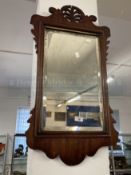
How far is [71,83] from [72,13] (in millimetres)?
357

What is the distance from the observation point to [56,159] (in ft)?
2.39

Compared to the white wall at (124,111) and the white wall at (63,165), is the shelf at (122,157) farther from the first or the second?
the white wall at (63,165)

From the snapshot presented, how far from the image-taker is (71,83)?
859mm

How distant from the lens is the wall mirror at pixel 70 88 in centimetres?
74

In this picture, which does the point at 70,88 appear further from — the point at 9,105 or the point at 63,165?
the point at 9,105

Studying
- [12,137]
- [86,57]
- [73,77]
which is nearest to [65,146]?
[73,77]

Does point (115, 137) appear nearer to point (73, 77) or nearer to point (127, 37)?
point (73, 77)

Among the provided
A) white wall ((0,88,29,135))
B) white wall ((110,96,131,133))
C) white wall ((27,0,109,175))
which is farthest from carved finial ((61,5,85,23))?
white wall ((110,96,131,133))

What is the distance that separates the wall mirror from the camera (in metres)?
0.74

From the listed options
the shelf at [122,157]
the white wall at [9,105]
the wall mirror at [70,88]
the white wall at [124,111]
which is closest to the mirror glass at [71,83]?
the wall mirror at [70,88]

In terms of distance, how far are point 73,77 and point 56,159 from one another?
0.37m

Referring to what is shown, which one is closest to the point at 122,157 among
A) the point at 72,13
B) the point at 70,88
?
the point at 70,88

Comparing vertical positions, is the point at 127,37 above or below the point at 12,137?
above

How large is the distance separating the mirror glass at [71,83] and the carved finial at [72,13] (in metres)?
0.07
